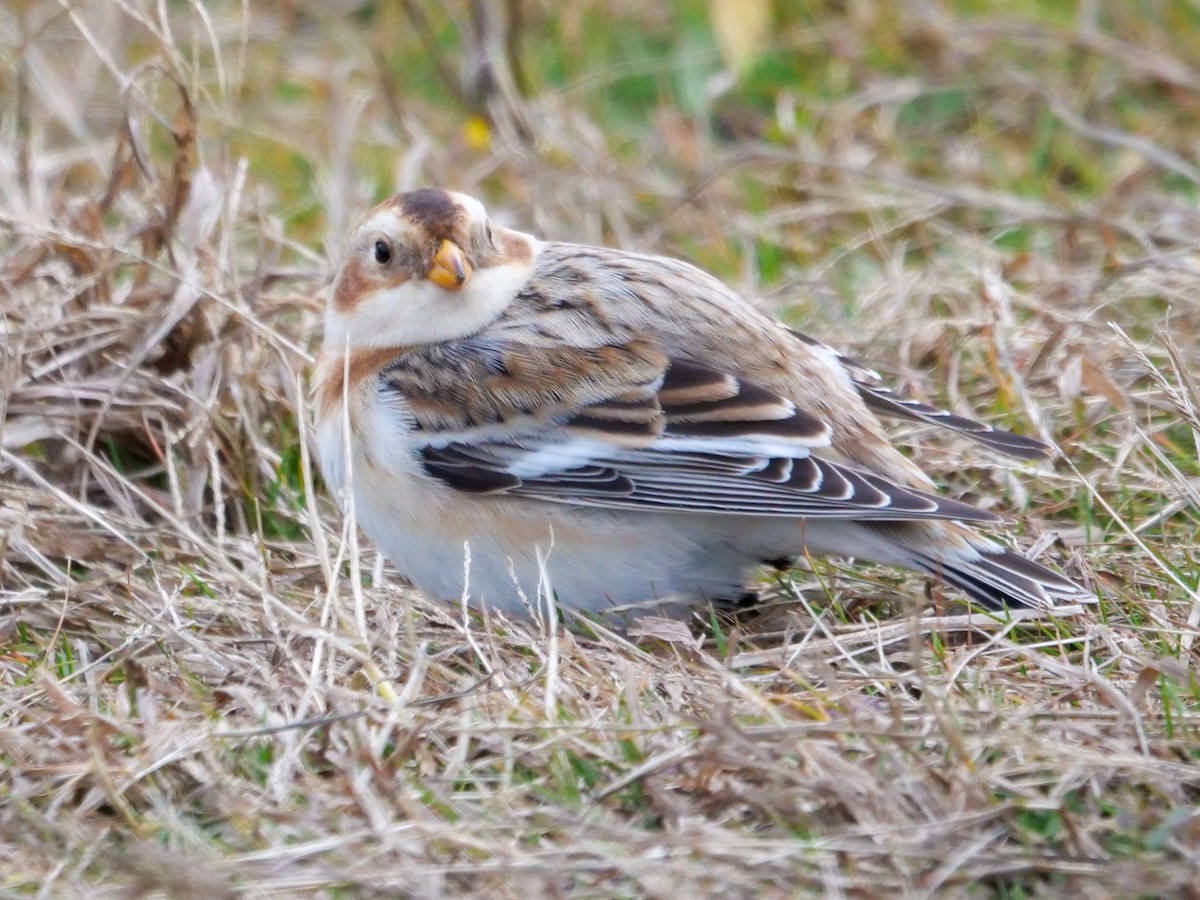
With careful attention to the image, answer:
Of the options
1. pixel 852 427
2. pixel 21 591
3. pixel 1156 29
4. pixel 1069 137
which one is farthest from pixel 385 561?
pixel 1156 29

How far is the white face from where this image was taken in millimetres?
3820

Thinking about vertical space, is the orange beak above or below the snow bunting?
above

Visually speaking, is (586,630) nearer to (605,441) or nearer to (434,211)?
(605,441)

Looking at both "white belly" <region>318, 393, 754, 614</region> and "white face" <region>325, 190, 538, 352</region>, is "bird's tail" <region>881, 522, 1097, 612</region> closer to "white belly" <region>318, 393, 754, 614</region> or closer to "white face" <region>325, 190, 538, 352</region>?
"white belly" <region>318, 393, 754, 614</region>

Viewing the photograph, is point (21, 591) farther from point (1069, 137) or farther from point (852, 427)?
point (1069, 137)

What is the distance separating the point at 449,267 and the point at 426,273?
9 cm

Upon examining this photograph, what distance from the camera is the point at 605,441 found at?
3566 mm

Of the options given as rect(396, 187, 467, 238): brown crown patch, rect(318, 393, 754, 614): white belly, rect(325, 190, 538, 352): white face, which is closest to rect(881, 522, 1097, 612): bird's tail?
rect(318, 393, 754, 614): white belly

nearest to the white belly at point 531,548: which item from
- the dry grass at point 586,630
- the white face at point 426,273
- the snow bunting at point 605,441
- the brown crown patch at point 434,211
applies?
the snow bunting at point 605,441

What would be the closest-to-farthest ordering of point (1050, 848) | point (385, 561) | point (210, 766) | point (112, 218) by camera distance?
point (1050, 848)
point (210, 766)
point (385, 561)
point (112, 218)

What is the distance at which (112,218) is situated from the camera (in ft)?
19.4

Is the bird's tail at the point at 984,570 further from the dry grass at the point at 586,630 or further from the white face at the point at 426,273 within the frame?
the white face at the point at 426,273

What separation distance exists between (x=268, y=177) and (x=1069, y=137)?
10.0 feet

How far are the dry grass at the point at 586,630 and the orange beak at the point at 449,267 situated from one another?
1.81 feet
